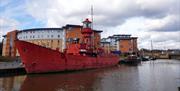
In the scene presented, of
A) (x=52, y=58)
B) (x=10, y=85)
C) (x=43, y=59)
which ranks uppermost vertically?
(x=52, y=58)

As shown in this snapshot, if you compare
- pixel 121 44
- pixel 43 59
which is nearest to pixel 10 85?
pixel 43 59

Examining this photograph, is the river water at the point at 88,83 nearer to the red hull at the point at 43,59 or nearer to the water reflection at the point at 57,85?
the water reflection at the point at 57,85

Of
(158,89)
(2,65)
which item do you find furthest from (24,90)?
(2,65)

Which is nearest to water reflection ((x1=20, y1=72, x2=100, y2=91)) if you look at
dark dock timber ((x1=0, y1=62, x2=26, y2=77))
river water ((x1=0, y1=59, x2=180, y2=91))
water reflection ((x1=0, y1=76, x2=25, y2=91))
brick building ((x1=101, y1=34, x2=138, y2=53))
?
river water ((x1=0, y1=59, x2=180, y2=91))

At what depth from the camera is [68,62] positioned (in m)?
37.4

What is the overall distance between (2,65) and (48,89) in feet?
51.4

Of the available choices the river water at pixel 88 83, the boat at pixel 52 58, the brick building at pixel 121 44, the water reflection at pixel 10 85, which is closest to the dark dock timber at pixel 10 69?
the boat at pixel 52 58

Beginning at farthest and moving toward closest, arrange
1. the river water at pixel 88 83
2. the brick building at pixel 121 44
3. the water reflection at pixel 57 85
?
the brick building at pixel 121 44
the river water at pixel 88 83
the water reflection at pixel 57 85

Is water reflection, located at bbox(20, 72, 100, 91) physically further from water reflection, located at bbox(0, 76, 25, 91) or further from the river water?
water reflection, located at bbox(0, 76, 25, 91)

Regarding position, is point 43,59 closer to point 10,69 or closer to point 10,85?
point 10,69

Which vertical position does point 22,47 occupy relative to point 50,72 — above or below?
above

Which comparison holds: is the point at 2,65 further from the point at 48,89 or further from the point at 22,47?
the point at 48,89

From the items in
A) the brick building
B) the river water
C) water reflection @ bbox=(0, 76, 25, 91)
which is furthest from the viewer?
the brick building

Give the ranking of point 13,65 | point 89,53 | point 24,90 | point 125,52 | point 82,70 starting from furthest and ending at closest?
1. point 125,52
2. point 89,53
3. point 82,70
4. point 13,65
5. point 24,90
